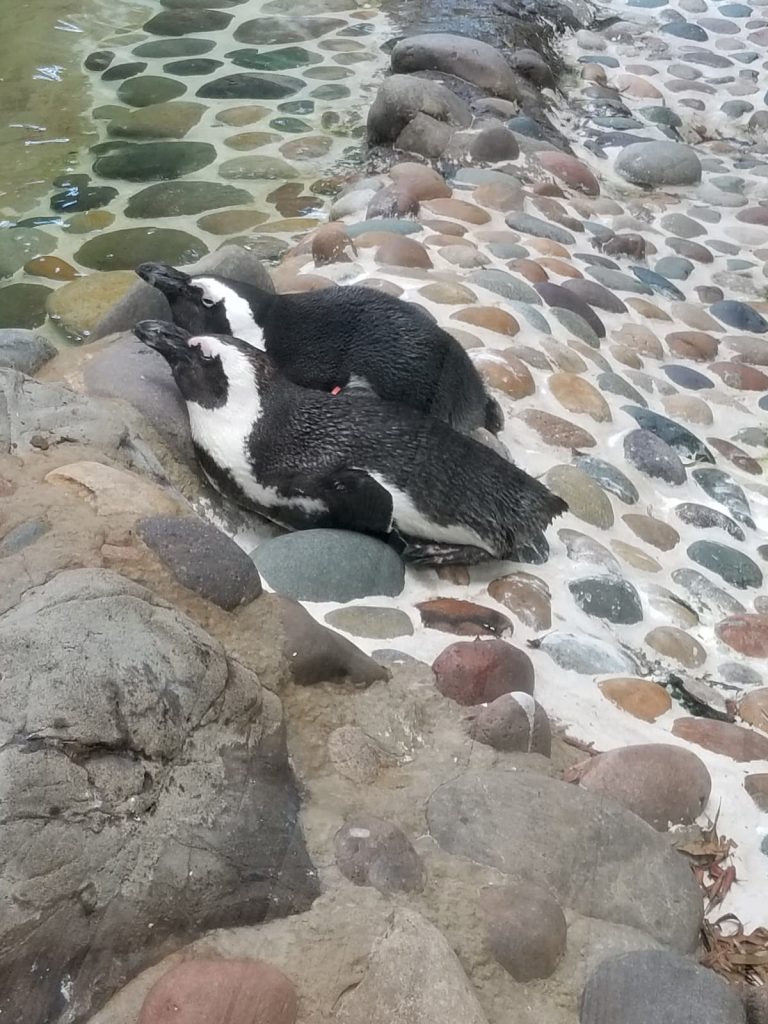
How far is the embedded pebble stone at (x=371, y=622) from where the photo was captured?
2436 millimetres

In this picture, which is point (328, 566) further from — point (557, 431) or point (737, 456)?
point (737, 456)

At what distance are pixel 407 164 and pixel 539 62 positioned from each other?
2.10 meters

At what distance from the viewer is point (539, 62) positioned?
6758 millimetres

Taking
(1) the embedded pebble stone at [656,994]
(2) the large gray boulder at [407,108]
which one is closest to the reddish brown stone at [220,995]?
(1) the embedded pebble stone at [656,994]

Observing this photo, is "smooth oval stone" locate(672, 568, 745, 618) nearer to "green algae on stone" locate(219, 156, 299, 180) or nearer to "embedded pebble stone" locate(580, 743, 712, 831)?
"embedded pebble stone" locate(580, 743, 712, 831)

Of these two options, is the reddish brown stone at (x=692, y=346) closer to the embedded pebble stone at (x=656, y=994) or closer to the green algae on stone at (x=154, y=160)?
the green algae on stone at (x=154, y=160)

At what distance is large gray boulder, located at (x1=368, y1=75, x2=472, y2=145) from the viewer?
5.75 metres

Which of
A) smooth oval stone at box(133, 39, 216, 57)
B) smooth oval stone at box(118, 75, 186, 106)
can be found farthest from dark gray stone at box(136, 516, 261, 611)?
smooth oval stone at box(133, 39, 216, 57)

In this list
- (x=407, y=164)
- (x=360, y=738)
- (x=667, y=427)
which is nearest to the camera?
(x=360, y=738)

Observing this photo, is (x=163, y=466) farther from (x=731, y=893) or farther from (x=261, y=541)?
(x=731, y=893)

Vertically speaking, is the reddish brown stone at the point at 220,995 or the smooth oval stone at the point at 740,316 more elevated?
the reddish brown stone at the point at 220,995

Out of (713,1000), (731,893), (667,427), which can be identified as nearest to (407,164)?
(667,427)

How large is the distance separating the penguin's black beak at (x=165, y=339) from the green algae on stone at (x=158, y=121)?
3.26m

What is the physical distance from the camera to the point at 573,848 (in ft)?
6.17
